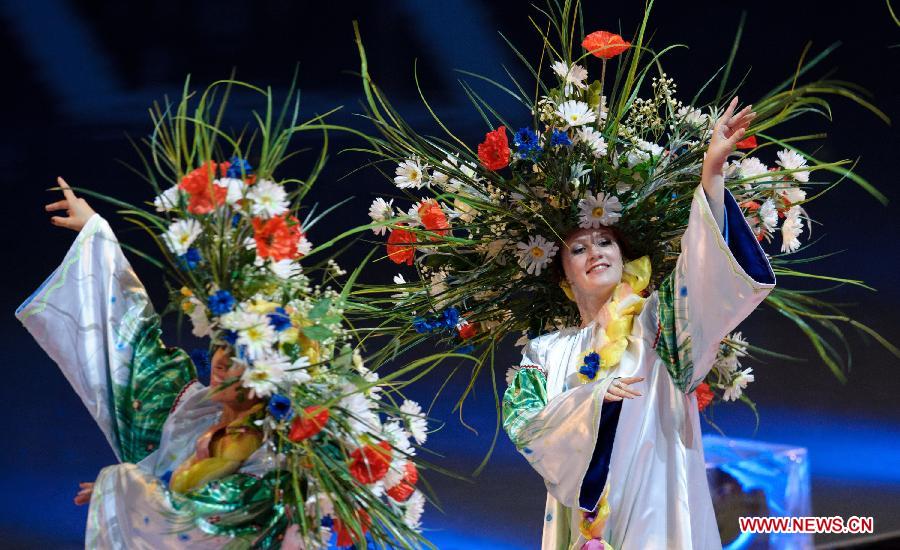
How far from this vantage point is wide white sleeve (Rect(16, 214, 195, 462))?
100 inches

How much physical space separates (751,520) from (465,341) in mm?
1275

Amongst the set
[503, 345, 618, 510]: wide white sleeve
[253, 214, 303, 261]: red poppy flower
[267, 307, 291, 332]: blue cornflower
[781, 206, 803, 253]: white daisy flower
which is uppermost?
[781, 206, 803, 253]: white daisy flower

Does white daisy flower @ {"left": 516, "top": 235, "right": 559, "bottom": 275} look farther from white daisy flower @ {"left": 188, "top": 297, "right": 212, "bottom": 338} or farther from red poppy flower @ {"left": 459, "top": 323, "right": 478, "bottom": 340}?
white daisy flower @ {"left": 188, "top": 297, "right": 212, "bottom": 338}

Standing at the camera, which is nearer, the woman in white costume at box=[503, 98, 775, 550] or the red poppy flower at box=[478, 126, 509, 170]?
the woman in white costume at box=[503, 98, 775, 550]

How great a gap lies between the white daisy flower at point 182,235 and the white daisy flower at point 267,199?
0.39 ft

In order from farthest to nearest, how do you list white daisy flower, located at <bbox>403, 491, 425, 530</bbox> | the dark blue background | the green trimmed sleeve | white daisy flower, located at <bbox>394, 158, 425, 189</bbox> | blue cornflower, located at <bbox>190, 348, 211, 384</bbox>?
the dark blue background < white daisy flower, located at <bbox>394, 158, 425, 189</bbox> < the green trimmed sleeve < blue cornflower, located at <bbox>190, 348, 211, 384</bbox> < white daisy flower, located at <bbox>403, 491, 425, 530</bbox>

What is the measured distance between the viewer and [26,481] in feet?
13.1

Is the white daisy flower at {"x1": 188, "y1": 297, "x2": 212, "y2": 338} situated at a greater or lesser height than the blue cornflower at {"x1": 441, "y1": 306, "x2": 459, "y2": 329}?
lesser

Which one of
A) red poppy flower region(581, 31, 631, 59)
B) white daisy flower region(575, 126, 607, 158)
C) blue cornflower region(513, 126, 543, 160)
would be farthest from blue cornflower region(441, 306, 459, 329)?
red poppy flower region(581, 31, 631, 59)

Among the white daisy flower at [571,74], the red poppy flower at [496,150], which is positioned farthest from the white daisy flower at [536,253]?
the white daisy flower at [571,74]

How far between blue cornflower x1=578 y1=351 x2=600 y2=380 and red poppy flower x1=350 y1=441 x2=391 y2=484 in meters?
0.70

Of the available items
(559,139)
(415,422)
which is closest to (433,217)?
(559,139)

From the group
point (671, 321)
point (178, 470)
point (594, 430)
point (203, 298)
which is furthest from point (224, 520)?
point (671, 321)

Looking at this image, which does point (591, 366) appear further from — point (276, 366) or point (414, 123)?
point (414, 123)
